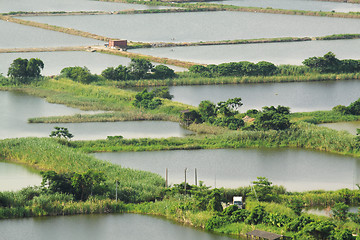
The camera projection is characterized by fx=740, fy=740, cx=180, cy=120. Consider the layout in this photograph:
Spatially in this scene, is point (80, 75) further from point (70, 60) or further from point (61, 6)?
point (61, 6)

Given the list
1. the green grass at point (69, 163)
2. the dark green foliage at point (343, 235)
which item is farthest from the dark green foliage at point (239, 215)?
the green grass at point (69, 163)

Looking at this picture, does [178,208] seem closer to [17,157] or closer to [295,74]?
[17,157]

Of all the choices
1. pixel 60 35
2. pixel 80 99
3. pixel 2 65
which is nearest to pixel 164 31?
pixel 60 35

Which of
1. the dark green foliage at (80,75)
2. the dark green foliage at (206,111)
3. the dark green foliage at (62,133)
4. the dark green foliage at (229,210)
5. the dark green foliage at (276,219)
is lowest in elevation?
the dark green foliage at (276,219)

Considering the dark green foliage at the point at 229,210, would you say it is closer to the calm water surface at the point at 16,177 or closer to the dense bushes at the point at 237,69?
the calm water surface at the point at 16,177

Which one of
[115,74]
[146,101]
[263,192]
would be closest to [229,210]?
[263,192]

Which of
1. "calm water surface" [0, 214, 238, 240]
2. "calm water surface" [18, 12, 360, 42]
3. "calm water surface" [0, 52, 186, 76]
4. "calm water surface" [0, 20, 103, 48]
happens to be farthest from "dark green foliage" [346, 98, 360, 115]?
"calm water surface" [0, 20, 103, 48]

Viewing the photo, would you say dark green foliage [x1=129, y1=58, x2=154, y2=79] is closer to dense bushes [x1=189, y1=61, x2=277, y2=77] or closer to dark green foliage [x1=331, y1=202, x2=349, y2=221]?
dense bushes [x1=189, y1=61, x2=277, y2=77]
